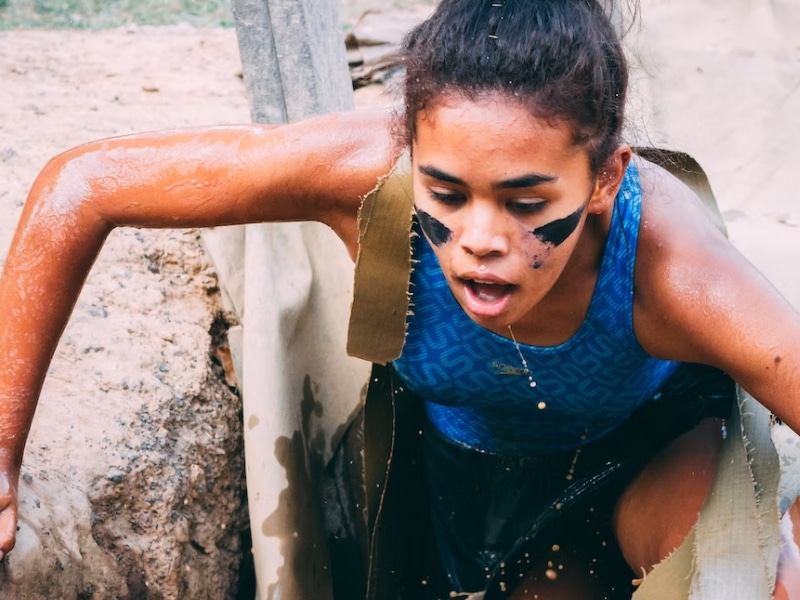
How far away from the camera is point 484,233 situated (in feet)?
4.43

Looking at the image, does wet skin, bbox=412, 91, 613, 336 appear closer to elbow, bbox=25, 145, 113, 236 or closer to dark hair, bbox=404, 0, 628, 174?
dark hair, bbox=404, 0, 628, 174

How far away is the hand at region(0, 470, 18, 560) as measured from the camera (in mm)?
1459

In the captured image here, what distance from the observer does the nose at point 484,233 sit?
1.35 metres

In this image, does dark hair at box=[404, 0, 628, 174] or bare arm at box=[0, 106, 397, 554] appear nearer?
dark hair at box=[404, 0, 628, 174]

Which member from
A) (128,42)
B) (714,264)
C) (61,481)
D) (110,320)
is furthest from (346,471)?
(128,42)

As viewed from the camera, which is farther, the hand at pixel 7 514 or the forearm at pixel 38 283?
the forearm at pixel 38 283

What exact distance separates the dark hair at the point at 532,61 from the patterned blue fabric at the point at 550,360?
0.72 feet

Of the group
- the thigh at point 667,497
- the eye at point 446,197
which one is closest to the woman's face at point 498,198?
the eye at point 446,197

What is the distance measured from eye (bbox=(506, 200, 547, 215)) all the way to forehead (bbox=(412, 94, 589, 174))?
0.05 m

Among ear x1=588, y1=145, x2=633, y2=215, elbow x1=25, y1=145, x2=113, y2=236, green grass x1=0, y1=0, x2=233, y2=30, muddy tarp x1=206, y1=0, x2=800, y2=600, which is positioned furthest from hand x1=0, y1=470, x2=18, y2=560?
green grass x1=0, y1=0, x2=233, y2=30

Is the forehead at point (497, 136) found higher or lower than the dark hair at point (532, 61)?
lower

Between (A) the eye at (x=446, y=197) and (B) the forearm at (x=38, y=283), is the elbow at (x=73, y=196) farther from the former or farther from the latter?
(A) the eye at (x=446, y=197)

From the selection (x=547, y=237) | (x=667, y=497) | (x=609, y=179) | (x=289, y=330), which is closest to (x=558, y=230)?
(x=547, y=237)

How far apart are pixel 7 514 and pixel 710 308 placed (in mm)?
1048
